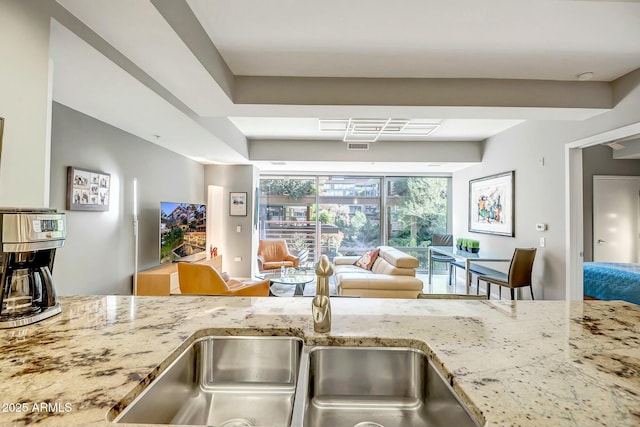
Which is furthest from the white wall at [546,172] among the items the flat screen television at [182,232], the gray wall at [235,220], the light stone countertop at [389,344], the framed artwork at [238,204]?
the flat screen television at [182,232]

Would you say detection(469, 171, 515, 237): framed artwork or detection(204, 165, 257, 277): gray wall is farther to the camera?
detection(204, 165, 257, 277): gray wall

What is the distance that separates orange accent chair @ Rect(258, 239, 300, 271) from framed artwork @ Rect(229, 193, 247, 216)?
0.73m

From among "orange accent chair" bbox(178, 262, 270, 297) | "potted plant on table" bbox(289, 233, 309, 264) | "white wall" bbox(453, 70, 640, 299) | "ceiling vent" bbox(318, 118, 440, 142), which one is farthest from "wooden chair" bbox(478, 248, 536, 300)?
"potted plant on table" bbox(289, 233, 309, 264)

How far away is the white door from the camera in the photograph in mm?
4648

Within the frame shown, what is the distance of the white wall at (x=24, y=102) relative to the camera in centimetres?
115

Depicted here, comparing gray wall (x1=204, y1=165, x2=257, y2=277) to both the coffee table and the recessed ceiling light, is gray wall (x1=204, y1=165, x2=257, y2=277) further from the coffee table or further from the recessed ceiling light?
the recessed ceiling light

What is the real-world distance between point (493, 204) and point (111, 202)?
5114 millimetres

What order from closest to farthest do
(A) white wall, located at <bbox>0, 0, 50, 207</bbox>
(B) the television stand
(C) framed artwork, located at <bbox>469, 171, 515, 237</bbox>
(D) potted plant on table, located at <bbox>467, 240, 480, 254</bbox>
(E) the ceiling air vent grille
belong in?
1. (A) white wall, located at <bbox>0, 0, 50, 207</bbox>
2. (B) the television stand
3. (C) framed artwork, located at <bbox>469, 171, 515, 237</bbox>
4. (D) potted plant on table, located at <bbox>467, 240, 480, 254</bbox>
5. (E) the ceiling air vent grille

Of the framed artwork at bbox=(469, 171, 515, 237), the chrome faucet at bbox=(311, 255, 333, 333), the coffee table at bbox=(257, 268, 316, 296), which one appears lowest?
the coffee table at bbox=(257, 268, 316, 296)

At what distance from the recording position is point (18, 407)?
0.60 m

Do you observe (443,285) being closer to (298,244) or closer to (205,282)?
(298,244)

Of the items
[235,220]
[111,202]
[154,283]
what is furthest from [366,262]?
[111,202]

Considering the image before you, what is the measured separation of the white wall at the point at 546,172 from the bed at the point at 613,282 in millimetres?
943

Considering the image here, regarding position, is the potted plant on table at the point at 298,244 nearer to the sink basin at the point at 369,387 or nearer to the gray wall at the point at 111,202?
the gray wall at the point at 111,202
